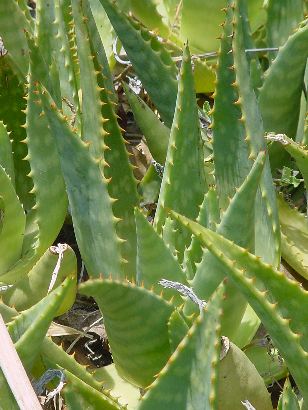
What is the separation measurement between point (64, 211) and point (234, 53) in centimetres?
38

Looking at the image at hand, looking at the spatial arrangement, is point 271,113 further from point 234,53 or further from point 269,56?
point 234,53

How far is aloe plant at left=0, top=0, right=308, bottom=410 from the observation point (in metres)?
0.93

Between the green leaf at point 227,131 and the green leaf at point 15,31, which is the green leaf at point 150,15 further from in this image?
the green leaf at point 227,131

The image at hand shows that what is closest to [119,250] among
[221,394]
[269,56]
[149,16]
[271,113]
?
[221,394]

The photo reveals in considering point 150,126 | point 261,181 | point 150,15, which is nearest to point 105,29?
point 150,15

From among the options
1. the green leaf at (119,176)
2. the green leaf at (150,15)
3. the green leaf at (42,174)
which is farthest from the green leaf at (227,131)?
the green leaf at (150,15)

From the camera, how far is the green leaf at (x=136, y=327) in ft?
3.38

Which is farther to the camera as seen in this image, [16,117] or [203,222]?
[16,117]

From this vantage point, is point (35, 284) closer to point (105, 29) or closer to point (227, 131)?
point (227, 131)

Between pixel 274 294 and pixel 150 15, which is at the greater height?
pixel 150 15

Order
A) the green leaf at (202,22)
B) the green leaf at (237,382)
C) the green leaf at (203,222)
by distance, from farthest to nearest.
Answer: the green leaf at (202,22)
the green leaf at (203,222)
the green leaf at (237,382)

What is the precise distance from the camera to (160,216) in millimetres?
1276

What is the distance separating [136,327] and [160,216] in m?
0.24

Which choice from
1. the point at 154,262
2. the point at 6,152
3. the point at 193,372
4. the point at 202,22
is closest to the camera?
the point at 193,372
